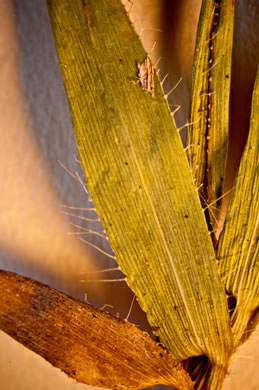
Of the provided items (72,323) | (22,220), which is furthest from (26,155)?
(72,323)

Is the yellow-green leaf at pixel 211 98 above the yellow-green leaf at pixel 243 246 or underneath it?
above

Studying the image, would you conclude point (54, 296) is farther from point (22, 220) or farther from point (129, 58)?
point (129, 58)

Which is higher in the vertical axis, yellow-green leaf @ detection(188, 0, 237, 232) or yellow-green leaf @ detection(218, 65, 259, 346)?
yellow-green leaf @ detection(188, 0, 237, 232)

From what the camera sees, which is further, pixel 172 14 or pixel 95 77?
pixel 172 14

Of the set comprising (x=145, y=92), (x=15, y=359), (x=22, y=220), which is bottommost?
(x=15, y=359)

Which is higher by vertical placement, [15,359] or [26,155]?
[26,155]

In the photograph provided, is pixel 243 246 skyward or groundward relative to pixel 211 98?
groundward

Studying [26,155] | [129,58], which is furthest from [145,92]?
[26,155]
